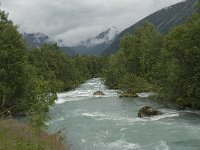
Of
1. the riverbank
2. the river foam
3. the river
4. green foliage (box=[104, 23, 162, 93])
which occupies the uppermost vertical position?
green foliage (box=[104, 23, 162, 93])

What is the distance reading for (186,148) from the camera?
94.7ft

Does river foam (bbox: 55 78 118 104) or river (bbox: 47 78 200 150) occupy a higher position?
river foam (bbox: 55 78 118 104)

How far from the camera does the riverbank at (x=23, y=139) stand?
65.8ft

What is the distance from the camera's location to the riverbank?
2006 centimetres

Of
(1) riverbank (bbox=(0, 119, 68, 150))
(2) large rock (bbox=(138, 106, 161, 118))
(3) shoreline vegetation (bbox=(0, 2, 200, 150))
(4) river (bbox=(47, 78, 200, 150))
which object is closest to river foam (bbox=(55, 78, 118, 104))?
(4) river (bbox=(47, 78, 200, 150))

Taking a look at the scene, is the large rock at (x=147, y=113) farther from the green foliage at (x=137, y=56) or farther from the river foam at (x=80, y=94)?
the green foliage at (x=137, y=56)

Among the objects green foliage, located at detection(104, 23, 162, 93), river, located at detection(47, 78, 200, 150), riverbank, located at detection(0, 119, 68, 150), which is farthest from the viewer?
green foliage, located at detection(104, 23, 162, 93)

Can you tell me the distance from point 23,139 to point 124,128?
55.9 ft

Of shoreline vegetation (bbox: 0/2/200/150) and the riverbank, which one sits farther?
shoreline vegetation (bbox: 0/2/200/150)

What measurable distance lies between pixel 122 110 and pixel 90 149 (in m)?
23.5

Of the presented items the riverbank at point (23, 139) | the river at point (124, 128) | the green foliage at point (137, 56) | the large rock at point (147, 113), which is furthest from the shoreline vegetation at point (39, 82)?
the green foliage at point (137, 56)

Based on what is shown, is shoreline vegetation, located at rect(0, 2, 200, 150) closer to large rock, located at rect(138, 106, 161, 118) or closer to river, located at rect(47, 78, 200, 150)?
river, located at rect(47, 78, 200, 150)

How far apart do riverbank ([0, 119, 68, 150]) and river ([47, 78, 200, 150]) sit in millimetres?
5462

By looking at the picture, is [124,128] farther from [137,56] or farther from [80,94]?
[137,56]
